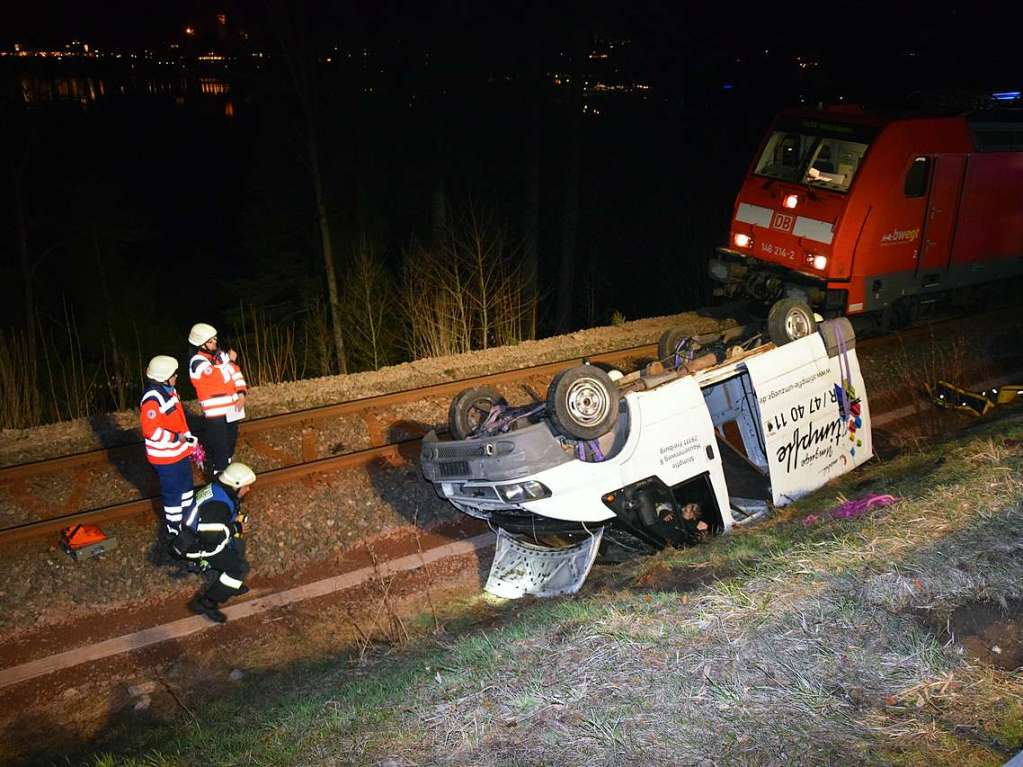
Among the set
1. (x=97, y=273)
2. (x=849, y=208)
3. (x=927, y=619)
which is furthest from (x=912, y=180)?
(x=97, y=273)

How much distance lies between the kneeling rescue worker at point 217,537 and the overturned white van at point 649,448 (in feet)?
4.96

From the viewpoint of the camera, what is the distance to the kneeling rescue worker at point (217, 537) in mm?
6457

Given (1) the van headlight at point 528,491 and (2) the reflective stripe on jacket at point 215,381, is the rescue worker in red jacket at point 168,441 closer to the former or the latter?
(2) the reflective stripe on jacket at point 215,381

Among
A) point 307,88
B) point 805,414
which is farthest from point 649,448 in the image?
point 307,88

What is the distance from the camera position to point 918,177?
1085cm

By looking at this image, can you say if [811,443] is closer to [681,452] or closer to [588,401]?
[681,452]

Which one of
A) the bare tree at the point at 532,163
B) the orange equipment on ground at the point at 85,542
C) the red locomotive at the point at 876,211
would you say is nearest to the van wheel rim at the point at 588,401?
the orange equipment on ground at the point at 85,542

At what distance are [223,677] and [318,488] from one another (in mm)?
2119

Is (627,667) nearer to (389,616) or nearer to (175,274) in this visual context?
(389,616)

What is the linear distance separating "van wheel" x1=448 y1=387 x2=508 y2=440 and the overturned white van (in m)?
0.01

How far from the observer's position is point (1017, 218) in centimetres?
1241

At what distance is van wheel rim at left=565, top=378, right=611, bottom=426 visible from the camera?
572 cm

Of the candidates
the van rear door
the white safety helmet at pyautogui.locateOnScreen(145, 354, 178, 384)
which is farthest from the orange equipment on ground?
the van rear door

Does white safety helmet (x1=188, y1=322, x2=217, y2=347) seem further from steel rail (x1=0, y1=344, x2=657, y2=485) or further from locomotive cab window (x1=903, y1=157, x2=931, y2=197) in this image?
locomotive cab window (x1=903, y1=157, x2=931, y2=197)
